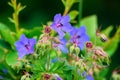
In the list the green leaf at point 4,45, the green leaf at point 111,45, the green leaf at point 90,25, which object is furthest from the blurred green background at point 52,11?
the green leaf at point 4,45

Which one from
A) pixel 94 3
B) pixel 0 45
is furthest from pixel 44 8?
pixel 0 45

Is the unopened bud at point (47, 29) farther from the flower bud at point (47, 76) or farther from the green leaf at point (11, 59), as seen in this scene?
the green leaf at point (11, 59)

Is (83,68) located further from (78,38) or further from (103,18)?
(103,18)

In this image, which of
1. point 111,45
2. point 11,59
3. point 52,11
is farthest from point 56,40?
point 52,11

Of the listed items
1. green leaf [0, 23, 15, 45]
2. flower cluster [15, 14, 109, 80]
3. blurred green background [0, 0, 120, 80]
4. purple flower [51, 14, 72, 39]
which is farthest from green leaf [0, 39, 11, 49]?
blurred green background [0, 0, 120, 80]

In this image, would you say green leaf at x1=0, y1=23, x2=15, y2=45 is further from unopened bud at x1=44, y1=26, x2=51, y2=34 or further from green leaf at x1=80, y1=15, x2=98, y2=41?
green leaf at x1=80, y1=15, x2=98, y2=41
